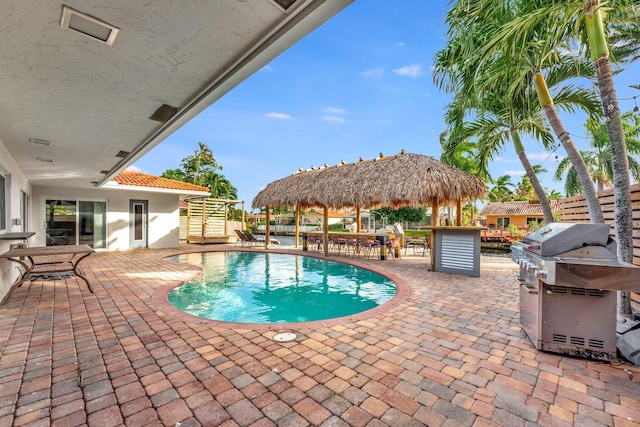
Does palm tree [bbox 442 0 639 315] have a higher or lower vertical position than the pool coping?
higher

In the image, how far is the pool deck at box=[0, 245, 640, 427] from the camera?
2.20m

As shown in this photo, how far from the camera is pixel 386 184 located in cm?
974

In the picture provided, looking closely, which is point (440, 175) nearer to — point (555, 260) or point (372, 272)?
point (372, 272)

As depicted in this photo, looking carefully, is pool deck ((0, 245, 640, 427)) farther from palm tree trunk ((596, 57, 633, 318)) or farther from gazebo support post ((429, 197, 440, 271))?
gazebo support post ((429, 197, 440, 271))

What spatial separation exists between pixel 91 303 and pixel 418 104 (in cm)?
2285

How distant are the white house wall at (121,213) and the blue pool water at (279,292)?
5201 mm

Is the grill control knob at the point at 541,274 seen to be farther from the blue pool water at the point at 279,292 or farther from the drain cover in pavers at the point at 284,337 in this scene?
the blue pool water at the point at 279,292

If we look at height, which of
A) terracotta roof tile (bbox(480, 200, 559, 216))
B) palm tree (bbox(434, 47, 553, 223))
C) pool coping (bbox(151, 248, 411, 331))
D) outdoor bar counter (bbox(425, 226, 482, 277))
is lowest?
pool coping (bbox(151, 248, 411, 331))

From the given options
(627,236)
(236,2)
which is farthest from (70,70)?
(627,236)

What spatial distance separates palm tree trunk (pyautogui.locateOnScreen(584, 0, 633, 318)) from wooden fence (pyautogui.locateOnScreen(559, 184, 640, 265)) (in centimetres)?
108

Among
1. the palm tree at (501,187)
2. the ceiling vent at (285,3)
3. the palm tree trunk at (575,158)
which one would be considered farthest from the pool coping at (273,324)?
the palm tree at (501,187)

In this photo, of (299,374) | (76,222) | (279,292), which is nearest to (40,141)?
(279,292)

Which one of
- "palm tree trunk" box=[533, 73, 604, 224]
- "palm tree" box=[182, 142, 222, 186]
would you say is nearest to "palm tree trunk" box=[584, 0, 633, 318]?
"palm tree trunk" box=[533, 73, 604, 224]

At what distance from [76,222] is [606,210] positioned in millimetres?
17530
